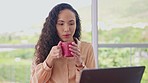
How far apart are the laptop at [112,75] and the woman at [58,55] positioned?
523mm

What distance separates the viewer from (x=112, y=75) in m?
1.08

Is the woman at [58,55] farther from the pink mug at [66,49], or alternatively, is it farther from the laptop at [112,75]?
the laptop at [112,75]

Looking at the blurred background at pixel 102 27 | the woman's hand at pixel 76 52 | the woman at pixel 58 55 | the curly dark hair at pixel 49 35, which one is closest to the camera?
the woman's hand at pixel 76 52

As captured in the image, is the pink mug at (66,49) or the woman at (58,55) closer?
the pink mug at (66,49)

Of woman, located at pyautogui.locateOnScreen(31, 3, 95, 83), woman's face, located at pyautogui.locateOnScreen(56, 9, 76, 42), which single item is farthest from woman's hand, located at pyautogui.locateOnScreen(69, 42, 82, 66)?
woman's face, located at pyautogui.locateOnScreen(56, 9, 76, 42)

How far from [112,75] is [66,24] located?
0.71 m

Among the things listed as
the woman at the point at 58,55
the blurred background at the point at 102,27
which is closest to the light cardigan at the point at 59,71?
the woman at the point at 58,55

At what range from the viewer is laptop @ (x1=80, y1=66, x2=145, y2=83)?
104cm

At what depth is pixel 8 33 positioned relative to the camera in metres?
3.04

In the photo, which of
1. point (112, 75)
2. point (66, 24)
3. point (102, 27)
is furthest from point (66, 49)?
point (102, 27)

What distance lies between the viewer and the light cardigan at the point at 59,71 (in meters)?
1.68

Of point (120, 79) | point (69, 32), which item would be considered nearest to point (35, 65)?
point (69, 32)

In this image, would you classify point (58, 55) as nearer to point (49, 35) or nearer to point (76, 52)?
point (76, 52)

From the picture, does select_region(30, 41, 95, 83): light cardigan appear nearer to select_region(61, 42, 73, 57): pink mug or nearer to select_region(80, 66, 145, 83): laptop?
select_region(61, 42, 73, 57): pink mug
